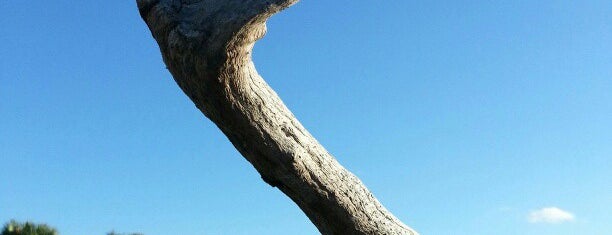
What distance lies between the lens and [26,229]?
1341 cm

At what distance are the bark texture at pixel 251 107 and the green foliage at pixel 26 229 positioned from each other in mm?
9842

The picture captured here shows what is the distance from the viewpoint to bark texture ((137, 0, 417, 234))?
3.62 metres

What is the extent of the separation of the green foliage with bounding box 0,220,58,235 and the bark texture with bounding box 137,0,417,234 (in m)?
9.84

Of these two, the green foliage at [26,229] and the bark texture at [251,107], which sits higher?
the green foliage at [26,229]

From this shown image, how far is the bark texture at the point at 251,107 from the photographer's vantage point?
11.9ft

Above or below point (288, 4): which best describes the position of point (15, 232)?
above

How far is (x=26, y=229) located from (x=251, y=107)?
10.4m

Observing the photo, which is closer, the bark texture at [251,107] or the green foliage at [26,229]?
Result: the bark texture at [251,107]

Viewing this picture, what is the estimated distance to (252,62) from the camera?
13.3 feet

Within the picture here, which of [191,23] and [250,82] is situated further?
[250,82]

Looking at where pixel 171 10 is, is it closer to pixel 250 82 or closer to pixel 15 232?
pixel 250 82

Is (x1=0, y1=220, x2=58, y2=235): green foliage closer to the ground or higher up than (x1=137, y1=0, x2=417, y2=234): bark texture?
higher up

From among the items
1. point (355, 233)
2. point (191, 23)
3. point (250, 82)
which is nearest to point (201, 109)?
point (250, 82)

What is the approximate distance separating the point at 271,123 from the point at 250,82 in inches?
10.8
